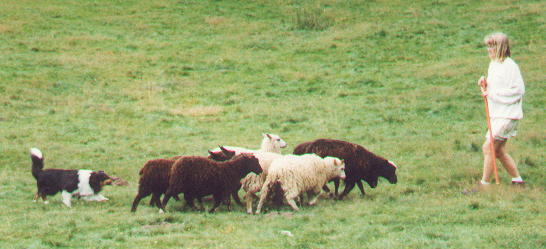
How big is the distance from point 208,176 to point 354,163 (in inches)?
115

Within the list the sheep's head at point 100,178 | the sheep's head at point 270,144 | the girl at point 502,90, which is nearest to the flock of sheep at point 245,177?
the sheep's head at point 100,178

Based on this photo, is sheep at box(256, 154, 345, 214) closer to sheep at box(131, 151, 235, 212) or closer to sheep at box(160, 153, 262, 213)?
sheep at box(160, 153, 262, 213)

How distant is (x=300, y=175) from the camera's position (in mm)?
12648

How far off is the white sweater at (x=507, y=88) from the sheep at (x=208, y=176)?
167 inches

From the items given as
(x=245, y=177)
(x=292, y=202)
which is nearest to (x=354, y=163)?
(x=292, y=202)

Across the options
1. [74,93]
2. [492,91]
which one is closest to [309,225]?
[492,91]

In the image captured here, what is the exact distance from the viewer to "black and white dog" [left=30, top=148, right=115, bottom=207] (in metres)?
13.7

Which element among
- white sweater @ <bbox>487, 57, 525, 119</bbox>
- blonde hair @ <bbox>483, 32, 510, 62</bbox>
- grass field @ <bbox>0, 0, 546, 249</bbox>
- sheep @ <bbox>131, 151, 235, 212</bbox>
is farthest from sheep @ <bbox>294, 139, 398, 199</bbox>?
blonde hair @ <bbox>483, 32, 510, 62</bbox>

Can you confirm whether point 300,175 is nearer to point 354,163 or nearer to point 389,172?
point 354,163

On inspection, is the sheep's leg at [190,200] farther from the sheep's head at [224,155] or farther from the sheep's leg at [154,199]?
the sheep's head at [224,155]

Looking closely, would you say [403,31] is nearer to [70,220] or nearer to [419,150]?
[419,150]

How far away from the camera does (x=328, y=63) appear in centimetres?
3080

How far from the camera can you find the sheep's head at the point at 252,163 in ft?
41.8

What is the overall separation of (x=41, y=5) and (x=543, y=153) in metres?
31.8
